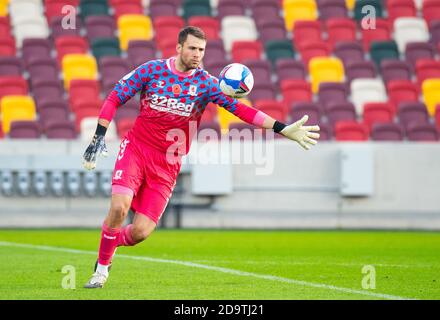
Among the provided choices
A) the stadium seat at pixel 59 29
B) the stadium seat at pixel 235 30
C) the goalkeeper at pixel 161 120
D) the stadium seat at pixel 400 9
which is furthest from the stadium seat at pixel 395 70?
the goalkeeper at pixel 161 120

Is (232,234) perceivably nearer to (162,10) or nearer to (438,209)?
(438,209)

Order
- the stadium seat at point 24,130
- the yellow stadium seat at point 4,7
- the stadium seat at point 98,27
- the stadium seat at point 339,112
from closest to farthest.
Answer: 1. the stadium seat at point 24,130
2. the stadium seat at point 339,112
3. the stadium seat at point 98,27
4. the yellow stadium seat at point 4,7

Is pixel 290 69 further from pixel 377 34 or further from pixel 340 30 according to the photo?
pixel 377 34

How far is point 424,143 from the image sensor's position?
18.6m

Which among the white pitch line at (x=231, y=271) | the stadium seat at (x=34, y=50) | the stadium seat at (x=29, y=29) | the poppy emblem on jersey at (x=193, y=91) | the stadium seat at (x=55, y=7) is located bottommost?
the white pitch line at (x=231, y=271)

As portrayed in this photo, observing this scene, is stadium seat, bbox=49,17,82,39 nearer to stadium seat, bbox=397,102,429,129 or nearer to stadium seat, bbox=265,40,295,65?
stadium seat, bbox=265,40,295,65

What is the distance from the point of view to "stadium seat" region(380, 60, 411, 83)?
21953 millimetres

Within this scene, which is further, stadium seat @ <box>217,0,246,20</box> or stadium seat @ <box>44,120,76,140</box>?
stadium seat @ <box>217,0,246,20</box>

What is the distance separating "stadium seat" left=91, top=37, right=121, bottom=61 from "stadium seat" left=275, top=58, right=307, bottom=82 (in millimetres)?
3399

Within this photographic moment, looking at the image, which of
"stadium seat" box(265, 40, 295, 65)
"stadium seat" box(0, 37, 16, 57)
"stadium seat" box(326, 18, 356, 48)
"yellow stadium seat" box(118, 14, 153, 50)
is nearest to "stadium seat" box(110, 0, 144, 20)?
"yellow stadium seat" box(118, 14, 153, 50)

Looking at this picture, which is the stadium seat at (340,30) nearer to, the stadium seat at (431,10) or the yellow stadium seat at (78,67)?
the stadium seat at (431,10)

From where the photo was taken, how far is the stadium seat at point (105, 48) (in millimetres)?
21812

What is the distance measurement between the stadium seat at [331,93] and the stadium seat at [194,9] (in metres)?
3.86

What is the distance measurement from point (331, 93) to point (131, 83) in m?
12.4
